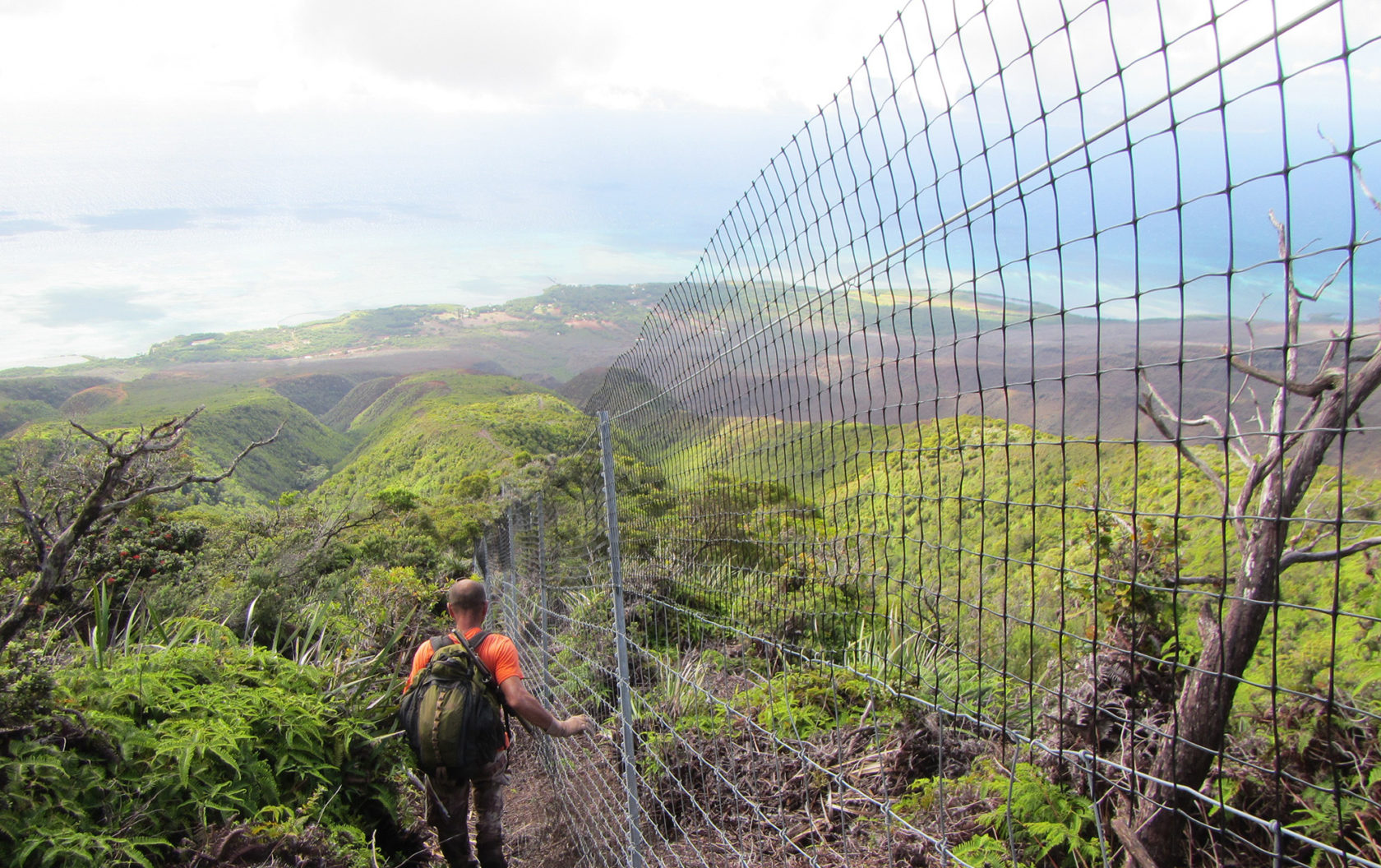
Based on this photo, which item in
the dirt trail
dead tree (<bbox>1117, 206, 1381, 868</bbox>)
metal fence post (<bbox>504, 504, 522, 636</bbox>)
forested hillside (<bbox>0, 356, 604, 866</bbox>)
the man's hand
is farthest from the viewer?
metal fence post (<bbox>504, 504, 522, 636</bbox>)

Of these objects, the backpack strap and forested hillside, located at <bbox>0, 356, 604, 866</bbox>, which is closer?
forested hillside, located at <bbox>0, 356, 604, 866</bbox>

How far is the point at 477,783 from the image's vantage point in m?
4.06

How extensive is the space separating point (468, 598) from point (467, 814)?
1107mm

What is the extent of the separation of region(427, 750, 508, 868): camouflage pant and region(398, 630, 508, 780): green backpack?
0.10 m

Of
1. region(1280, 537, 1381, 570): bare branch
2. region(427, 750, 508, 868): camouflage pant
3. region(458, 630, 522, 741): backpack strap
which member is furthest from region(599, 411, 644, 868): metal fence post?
region(1280, 537, 1381, 570): bare branch

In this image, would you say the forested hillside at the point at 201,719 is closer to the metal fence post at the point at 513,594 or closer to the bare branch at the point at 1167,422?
the metal fence post at the point at 513,594

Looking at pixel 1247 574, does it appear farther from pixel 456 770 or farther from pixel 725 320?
pixel 456 770

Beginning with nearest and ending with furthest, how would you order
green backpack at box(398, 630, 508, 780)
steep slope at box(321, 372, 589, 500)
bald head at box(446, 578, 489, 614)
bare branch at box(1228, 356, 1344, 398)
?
bare branch at box(1228, 356, 1344, 398) < green backpack at box(398, 630, 508, 780) < bald head at box(446, 578, 489, 614) < steep slope at box(321, 372, 589, 500)

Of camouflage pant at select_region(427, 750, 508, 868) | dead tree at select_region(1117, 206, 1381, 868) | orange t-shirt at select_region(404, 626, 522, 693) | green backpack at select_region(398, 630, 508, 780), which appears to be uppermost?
dead tree at select_region(1117, 206, 1381, 868)

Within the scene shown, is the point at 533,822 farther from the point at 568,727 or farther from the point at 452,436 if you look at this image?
the point at 452,436

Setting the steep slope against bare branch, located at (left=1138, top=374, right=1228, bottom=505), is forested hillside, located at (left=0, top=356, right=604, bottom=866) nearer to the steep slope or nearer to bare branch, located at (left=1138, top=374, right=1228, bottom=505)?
bare branch, located at (left=1138, top=374, right=1228, bottom=505)

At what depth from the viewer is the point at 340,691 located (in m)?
4.47

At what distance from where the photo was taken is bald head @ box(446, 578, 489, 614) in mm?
3986

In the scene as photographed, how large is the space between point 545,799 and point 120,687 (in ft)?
8.13
